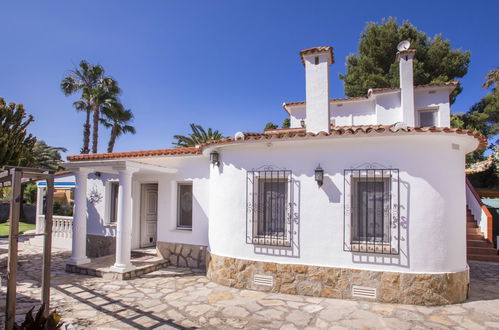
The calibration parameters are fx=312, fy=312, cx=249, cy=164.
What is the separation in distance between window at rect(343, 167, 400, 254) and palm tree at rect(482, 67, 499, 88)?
2678 cm

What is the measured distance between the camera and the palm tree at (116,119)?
27359 millimetres

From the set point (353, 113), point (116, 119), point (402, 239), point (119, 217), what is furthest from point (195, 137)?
point (402, 239)

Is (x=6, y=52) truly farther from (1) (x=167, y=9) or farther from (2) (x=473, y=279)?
(2) (x=473, y=279)

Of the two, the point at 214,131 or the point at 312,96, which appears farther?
the point at 214,131

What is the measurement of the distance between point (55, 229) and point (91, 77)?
17.0 m

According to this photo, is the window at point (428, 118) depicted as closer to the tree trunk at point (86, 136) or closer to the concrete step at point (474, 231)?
the concrete step at point (474, 231)

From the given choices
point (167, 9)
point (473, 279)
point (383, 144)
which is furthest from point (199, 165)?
point (473, 279)

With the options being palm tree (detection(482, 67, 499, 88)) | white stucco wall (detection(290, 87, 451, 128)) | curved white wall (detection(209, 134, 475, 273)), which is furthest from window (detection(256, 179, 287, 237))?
palm tree (detection(482, 67, 499, 88))

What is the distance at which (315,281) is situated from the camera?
309 inches

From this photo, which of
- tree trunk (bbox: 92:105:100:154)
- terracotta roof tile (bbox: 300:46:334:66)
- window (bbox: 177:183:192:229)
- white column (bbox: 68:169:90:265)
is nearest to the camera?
terracotta roof tile (bbox: 300:46:334:66)

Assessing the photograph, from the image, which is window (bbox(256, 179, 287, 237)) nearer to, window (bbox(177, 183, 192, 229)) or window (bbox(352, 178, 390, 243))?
window (bbox(352, 178, 390, 243))

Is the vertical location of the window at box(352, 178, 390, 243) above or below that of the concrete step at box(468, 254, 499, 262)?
above

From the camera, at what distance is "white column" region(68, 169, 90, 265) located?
416 inches

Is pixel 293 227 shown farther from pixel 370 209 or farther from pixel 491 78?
pixel 491 78
